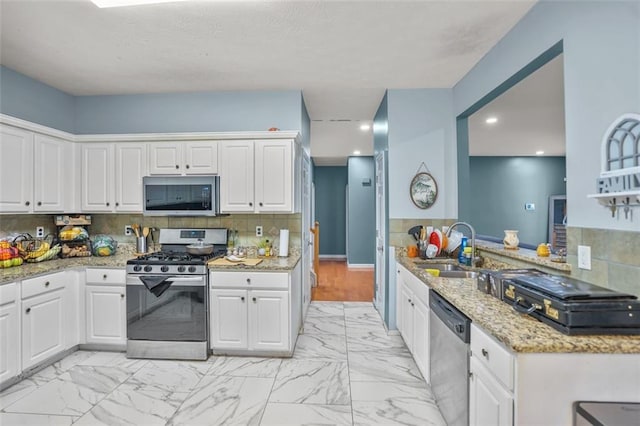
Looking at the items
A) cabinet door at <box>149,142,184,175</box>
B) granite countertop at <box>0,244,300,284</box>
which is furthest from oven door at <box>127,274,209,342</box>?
cabinet door at <box>149,142,184,175</box>

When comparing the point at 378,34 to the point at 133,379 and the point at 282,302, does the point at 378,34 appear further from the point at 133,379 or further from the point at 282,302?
the point at 133,379

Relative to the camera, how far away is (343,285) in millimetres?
5523

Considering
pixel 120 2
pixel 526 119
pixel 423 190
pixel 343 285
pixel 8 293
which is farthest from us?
pixel 343 285

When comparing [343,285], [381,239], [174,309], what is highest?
[381,239]

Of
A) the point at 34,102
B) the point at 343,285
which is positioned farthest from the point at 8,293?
the point at 343,285

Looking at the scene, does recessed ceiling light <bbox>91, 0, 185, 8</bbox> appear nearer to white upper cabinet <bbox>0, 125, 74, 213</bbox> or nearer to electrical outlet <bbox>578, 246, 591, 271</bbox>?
white upper cabinet <bbox>0, 125, 74, 213</bbox>

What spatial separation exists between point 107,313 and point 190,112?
2.26 meters

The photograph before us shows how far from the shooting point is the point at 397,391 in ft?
7.37

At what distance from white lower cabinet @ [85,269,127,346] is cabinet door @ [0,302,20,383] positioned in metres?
0.55

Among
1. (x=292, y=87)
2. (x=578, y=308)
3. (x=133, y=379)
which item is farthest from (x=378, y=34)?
(x=133, y=379)

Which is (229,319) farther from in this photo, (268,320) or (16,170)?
(16,170)

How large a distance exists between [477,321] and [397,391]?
3.99 ft

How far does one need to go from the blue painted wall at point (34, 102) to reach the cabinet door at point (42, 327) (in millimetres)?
1822

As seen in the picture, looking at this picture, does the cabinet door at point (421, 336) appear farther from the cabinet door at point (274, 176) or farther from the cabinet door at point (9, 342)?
the cabinet door at point (9, 342)
